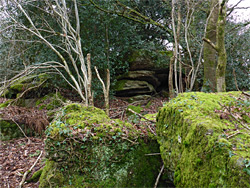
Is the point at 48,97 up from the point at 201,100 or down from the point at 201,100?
down

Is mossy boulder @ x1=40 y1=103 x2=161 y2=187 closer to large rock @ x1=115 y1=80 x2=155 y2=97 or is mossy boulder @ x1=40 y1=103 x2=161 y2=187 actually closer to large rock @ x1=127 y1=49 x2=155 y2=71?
large rock @ x1=115 y1=80 x2=155 y2=97

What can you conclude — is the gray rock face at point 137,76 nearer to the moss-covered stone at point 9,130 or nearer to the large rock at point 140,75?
the large rock at point 140,75

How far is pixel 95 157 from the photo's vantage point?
11.3 feet

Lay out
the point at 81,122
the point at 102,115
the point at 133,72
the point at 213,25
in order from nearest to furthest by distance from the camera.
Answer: the point at 81,122 < the point at 102,115 < the point at 213,25 < the point at 133,72

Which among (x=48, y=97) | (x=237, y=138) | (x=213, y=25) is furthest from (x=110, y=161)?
(x=213, y=25)

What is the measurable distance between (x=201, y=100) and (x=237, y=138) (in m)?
1.00

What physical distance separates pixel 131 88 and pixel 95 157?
263 inches

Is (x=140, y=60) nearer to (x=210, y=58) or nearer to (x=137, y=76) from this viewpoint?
(x=137, y=76)

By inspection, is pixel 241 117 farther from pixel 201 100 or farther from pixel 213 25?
pixel 213 25

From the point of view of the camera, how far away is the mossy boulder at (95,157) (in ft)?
11.1

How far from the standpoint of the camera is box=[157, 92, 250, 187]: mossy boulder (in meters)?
1.77

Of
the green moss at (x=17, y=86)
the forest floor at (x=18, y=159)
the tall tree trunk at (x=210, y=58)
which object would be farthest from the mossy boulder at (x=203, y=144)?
the green moss at (x=17, y=86)

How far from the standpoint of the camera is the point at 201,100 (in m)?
2.93

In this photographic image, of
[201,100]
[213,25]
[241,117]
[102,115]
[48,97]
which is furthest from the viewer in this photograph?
[48,97]
